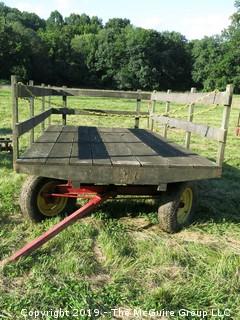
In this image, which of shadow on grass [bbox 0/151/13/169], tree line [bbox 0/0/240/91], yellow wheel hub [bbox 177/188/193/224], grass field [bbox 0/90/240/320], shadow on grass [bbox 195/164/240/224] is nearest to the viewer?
grass field [bbox 0/90/240/320]

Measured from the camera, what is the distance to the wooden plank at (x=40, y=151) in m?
4.06

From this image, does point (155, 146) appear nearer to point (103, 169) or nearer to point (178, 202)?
point (178, 202)

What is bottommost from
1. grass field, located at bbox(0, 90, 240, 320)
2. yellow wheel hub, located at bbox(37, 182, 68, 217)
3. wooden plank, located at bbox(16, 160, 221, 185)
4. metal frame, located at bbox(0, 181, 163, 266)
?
grass field, located at bbox(0, 90, 240, 320)

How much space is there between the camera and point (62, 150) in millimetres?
4691

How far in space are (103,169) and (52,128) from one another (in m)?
3.29

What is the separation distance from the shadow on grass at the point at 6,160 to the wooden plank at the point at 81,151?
4.85 feet

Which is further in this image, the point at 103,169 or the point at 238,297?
the point at 103,169

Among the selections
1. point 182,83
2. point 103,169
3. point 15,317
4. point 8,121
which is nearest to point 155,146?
point 103,169

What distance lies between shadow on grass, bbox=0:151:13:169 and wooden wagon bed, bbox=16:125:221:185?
1.89 m

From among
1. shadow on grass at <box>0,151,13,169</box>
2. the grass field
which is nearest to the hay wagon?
the grass field

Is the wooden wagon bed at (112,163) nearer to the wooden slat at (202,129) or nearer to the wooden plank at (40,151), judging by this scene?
the wooden plank at (40,151)

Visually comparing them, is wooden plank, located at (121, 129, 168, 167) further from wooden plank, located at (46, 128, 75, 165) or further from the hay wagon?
wooden plank, located at (46, 128, 75, 165)

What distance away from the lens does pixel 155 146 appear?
563 cm

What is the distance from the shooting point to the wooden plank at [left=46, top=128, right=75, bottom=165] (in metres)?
4.08
